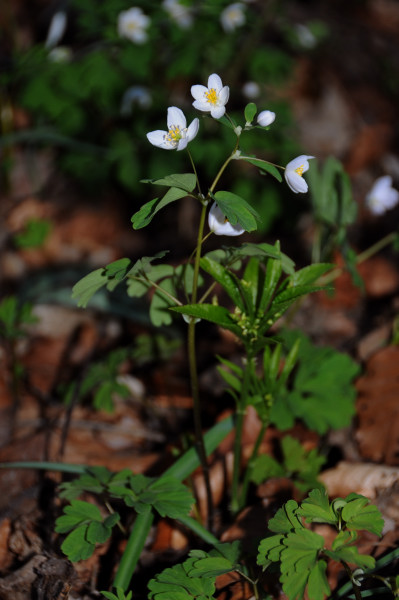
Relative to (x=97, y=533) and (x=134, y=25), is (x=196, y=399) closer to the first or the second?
(x=97, y=533)

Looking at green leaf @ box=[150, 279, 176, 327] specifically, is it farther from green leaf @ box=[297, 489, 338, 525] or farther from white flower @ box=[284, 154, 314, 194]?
green leaf @ box=[297, 489, 338, 525]

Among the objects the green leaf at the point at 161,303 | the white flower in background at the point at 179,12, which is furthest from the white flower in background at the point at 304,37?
the green leaf at the point at 161,303

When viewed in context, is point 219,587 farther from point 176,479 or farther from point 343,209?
point 343,209

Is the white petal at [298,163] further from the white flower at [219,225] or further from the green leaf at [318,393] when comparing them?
the green leaf at [318,393]

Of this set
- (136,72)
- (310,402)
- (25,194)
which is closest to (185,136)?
(310,402)

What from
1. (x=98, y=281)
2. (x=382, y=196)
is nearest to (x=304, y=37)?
(x=382, y=196)

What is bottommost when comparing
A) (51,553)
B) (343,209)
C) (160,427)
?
(160,427)
